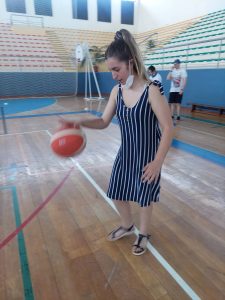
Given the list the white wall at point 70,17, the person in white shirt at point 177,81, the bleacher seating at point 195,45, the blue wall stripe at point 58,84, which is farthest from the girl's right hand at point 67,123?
the white wall at point 70,17

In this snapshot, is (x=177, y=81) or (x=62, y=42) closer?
(x=177, y=81)

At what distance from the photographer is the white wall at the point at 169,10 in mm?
12112

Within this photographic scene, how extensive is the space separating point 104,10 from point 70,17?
2301 mm

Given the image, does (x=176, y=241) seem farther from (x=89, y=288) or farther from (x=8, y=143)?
(x=8, y=143)

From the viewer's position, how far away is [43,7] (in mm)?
14586

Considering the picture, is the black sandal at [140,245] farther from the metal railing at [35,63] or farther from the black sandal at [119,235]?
the metal railing at [35,63]

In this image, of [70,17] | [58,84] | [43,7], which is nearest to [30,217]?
[58,84]

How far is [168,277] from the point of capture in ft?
5.48

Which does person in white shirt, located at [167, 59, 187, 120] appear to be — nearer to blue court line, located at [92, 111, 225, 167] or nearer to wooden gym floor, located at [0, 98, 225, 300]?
blue court line, located at [92, 111, 225, 167]

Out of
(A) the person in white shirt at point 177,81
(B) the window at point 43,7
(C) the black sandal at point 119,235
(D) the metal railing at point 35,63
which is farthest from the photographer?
(B) the window at point 43,7

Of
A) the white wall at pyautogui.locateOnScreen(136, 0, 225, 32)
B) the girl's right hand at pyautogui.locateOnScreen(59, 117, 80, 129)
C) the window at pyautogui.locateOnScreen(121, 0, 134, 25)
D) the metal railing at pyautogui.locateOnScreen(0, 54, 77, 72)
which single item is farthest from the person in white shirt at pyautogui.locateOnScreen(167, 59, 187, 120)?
the window at pyautogui.locateOnScreen(121, 0, 134, 25)

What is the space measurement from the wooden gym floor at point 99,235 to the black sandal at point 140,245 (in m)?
0.05

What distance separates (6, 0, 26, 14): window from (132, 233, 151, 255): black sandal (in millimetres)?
15418

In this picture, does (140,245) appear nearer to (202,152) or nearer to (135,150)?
(135,150)
